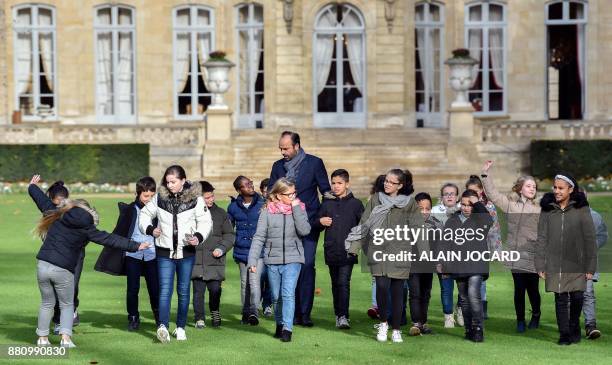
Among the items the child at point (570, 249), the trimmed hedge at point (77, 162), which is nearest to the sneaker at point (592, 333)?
the child at point (570, 249)

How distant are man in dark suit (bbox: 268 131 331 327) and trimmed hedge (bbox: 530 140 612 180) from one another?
61.0ft

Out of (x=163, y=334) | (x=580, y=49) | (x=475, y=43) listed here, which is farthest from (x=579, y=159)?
(x=163, y=334)

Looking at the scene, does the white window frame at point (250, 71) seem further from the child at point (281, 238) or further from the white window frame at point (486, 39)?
→ the child at point (281, 238)

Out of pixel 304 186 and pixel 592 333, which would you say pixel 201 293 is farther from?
pixel 592 333

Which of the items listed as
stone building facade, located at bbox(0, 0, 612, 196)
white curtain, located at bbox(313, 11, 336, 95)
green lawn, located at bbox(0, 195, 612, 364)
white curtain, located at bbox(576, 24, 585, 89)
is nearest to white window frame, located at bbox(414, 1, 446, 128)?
stone building facade, located at bbox(0, 0, 612, 196)

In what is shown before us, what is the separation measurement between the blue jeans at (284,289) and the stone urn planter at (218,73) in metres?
20.1

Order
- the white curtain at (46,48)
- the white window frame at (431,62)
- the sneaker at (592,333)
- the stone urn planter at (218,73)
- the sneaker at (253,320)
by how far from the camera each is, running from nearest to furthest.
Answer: the sneaker at (592,333) < the sneaker at (253,320) < the stone urn planter at (218,73) < the white window frame at (431,62) < the white curtain at (46,48)

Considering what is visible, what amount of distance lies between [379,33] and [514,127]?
3.94m

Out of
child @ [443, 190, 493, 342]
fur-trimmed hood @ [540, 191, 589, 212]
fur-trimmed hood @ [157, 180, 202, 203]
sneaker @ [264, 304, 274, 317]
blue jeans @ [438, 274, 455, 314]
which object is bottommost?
sneaker @ [264, 304, 274, 317]

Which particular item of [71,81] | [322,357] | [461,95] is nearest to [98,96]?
[71,81]

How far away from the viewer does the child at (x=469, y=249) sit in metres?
13.4

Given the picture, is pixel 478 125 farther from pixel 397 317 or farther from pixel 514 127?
pixel 397 317

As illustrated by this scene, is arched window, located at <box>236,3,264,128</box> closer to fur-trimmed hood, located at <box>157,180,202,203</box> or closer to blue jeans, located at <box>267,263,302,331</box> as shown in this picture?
blue jeans, located at <box>267,263,302,331</box>

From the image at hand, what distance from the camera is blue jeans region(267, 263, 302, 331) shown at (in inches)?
521
